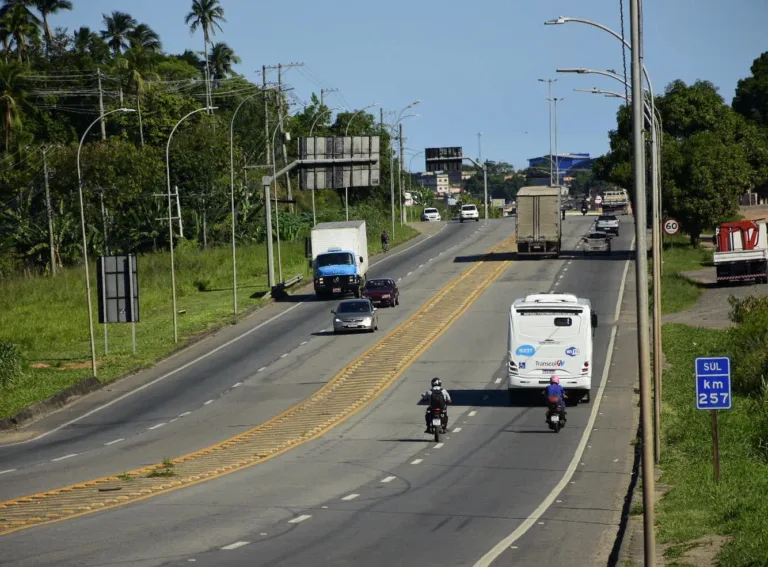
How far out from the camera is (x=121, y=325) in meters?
67.0

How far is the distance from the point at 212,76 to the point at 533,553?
143 meters

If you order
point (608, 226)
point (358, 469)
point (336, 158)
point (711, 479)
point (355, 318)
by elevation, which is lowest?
point (358, 469)

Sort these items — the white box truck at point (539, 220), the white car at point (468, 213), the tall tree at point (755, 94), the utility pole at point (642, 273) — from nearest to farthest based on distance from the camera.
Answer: the utility pole at point (642, 273) < the white box truck at point (539, 220) < the white car at point (468, 213) < the tall tree at point (755, 94)

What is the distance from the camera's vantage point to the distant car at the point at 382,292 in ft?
218

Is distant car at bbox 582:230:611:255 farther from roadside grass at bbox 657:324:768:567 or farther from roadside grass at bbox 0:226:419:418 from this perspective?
roadside grass at bbox 657:324:768:567

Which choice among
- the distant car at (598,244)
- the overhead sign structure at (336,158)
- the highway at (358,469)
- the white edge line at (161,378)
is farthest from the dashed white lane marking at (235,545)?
the distant car at (598,244)

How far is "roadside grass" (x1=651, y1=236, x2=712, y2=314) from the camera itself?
63.6 meters

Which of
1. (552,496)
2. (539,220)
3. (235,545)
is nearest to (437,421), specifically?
(552,496)

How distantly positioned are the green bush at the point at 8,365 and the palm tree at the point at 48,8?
82312 mm

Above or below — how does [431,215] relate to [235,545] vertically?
above

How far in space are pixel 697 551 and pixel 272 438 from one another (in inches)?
748

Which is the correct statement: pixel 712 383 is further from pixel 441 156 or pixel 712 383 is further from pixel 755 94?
pixel 755 94

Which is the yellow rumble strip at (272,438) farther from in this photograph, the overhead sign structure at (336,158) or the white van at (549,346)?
the overhead sign structure at (336,158)

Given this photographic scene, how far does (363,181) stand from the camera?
6262cm
